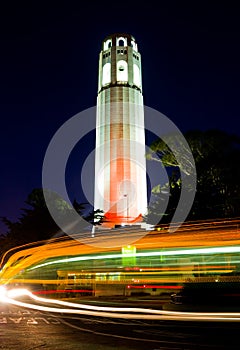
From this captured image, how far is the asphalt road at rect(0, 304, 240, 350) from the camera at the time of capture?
8359mm

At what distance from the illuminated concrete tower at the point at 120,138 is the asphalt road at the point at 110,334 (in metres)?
49.6

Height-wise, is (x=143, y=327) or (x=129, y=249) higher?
(x=129, y=249)

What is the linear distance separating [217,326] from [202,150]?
873 inches

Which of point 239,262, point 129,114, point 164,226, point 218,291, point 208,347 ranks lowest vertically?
point 208,347

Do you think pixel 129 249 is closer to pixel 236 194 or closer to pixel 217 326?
pixel 236 194

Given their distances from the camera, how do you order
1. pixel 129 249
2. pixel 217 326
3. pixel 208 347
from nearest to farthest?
pixel 208 347
pixel 217 326
pixel 129 249

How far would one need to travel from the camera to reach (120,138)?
70.1m

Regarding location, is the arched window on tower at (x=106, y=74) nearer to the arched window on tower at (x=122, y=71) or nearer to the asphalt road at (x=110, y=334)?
the arched window on tower at (x=122, y=71)

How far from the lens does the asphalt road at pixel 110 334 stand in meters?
8.36

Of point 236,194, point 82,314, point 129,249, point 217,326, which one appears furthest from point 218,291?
point 236,194

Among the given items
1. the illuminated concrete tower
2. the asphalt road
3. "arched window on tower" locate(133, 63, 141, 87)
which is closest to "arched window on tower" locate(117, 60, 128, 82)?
the illuminated concrete tower

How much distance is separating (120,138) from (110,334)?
60870 mm

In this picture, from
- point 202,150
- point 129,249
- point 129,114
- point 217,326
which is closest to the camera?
point 217,326

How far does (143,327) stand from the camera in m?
11.6
